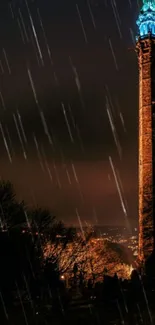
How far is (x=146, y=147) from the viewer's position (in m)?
46.6

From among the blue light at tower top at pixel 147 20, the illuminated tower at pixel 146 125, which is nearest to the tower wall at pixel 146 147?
A: the illuminated tower at pixel 146 125

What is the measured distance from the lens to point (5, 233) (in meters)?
31.9

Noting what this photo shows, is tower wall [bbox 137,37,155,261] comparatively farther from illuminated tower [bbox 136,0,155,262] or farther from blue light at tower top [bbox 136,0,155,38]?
blue light at tower top [bbox 136,0,155,38]

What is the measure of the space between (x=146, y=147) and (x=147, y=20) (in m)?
→ 15.6

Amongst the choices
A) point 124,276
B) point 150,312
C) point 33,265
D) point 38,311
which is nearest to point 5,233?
point 33,265

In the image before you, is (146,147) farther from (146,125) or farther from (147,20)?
(147,20)

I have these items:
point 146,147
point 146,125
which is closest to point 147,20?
point 146,125

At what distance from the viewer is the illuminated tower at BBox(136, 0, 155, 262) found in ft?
147

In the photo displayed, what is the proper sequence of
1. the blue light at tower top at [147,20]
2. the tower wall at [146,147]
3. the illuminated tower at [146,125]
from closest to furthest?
the tower wall at [146,147]
the illuminated tower at [146,125]
the blue light at tower top at [147,20]

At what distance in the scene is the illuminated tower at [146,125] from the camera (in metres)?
44.8

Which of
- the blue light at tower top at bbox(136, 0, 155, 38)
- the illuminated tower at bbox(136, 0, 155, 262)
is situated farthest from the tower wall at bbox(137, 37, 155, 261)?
the blue light at tower top at bbox(136, 0, 155, 38)

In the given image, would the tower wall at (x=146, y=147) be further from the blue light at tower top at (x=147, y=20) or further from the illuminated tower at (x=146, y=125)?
the blue light at tower top at (x=147, y=20)

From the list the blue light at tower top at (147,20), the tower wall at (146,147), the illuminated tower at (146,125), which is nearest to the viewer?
the tower wall at (146,147)

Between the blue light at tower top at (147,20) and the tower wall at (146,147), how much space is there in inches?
47.6
